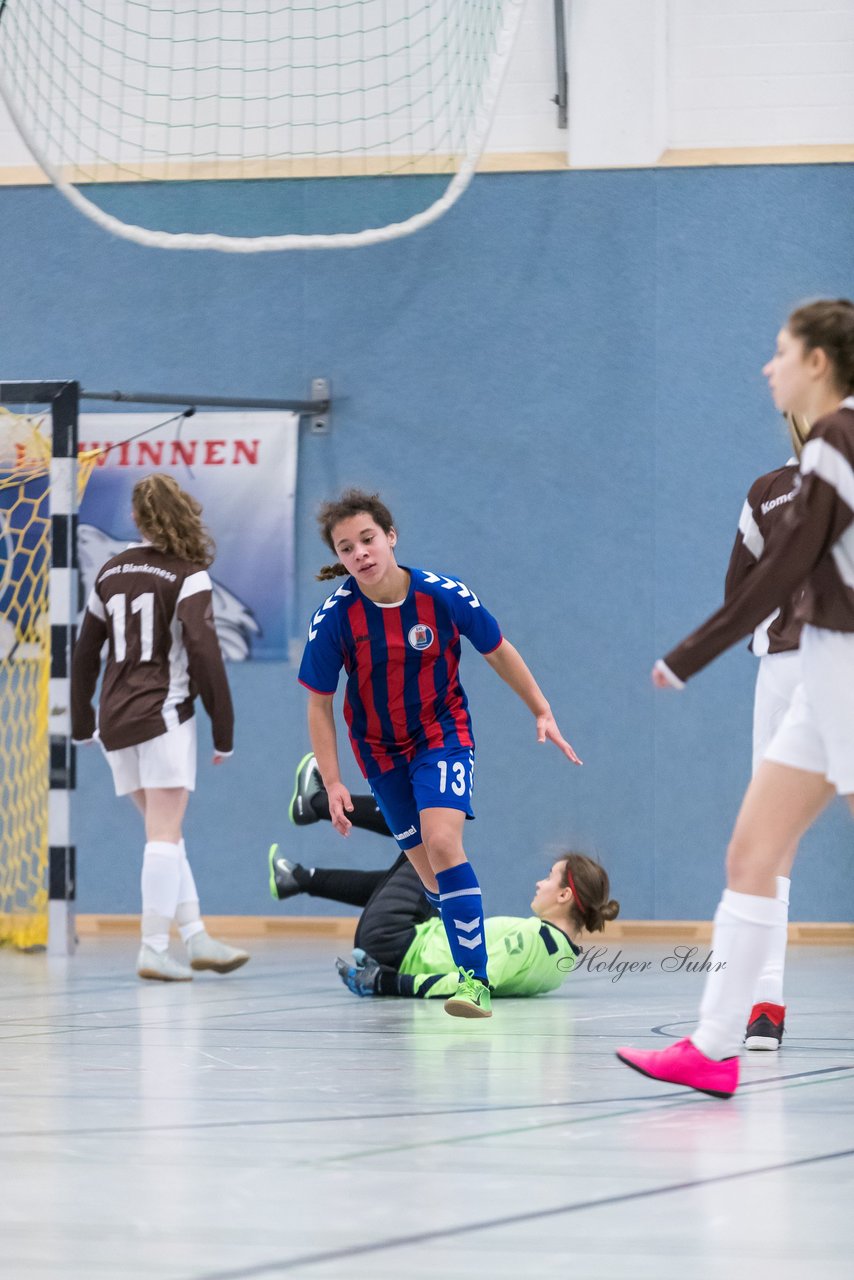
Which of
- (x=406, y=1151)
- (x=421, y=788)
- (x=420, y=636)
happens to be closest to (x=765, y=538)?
(x=420, y=636)

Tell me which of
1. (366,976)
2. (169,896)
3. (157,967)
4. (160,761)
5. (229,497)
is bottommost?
(157,967)

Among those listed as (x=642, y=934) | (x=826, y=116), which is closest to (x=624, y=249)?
(x=826, y=116)

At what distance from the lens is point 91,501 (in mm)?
9141

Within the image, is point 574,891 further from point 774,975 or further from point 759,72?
point 759,72

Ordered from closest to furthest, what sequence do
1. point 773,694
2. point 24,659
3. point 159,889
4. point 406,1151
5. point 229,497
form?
point 406,1151 < point 773,694 < point 159,889 < point 24,659 < point 229,497

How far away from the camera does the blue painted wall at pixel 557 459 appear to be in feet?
28.5

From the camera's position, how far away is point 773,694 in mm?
4477

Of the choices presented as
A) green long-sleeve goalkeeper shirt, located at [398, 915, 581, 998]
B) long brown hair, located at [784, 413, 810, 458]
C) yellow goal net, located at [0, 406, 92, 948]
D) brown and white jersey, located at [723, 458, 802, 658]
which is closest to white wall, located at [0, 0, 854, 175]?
yellow goal net, located at [0, 406, 92, 948]

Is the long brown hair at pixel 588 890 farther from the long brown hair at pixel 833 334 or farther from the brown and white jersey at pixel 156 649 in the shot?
the long brown hair at pixel 833 334

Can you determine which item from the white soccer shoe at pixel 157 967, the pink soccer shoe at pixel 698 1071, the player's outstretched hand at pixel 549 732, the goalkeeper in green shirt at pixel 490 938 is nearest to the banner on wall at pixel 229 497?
the white soccer shoe at pixel 157 967

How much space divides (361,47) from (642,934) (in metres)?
4.64

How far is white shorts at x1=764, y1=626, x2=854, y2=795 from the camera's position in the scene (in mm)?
3168

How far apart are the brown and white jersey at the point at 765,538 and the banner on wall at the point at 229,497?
4.70 m

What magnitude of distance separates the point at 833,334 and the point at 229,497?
19.8ft
